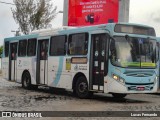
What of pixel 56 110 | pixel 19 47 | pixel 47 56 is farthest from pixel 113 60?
pixel 19 47

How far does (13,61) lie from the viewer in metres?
23.6

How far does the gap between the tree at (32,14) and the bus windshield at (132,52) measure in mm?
28586

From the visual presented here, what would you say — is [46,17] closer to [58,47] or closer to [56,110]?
[58,47]

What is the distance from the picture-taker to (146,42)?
1667 centimetres

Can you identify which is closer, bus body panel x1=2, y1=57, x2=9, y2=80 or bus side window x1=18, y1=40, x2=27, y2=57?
bus side window x1=18, y1=40, x2=27, y2=57

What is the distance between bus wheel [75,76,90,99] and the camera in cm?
1720

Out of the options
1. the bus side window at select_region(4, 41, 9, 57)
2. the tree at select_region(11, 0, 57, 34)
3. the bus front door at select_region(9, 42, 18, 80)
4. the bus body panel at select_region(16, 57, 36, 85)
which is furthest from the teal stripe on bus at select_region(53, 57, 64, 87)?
the tree at select_region(11, 0, 57, 34)

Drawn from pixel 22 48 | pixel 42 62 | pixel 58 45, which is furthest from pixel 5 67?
pixel 58 45

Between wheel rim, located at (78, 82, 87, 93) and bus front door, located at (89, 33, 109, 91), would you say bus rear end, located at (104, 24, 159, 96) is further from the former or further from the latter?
wheel rim, located at (78, 82, 87, 93)

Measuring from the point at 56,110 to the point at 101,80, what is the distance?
11.6 feet

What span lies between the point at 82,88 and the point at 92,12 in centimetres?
1723

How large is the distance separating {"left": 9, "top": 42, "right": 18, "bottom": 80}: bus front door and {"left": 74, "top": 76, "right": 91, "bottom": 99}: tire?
21.6ft

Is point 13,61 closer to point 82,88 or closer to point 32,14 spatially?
point 82,88

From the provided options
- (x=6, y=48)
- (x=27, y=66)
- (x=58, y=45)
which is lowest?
(x=27, y=66)
